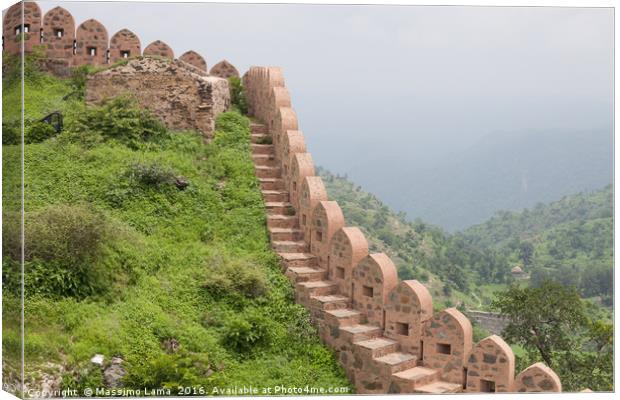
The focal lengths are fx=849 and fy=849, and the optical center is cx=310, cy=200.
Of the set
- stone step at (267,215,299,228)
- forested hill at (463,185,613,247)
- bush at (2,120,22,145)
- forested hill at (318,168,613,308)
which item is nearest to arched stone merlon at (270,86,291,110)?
stone step at (267,215,299,228)

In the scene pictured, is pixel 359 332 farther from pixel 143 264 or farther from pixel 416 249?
pixel 416 249

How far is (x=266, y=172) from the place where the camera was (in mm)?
13680

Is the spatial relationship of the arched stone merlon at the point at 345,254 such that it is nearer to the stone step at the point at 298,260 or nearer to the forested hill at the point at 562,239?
the stone step at the point at 298,260

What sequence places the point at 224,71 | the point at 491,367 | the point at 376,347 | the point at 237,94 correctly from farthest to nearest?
the point at 224,71, the point at 237,94, the point at 376,347, the point at 491,367

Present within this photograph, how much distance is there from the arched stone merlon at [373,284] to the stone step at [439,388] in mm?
1162

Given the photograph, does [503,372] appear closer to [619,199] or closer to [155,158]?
[619,199]

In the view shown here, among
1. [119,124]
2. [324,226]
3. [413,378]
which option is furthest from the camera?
[119,124]

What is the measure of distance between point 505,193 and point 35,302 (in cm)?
5955

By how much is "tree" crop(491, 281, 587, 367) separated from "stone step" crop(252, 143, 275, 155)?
4733 millimetres

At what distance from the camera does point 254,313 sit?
36.4 ft

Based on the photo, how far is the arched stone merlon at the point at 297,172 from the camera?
12.7 meters

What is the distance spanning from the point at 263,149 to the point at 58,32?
5.15m

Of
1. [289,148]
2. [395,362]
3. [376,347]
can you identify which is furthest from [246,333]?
[289,148]

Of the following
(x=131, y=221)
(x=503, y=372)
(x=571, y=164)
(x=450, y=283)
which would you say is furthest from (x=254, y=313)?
(x=571, y=164)
